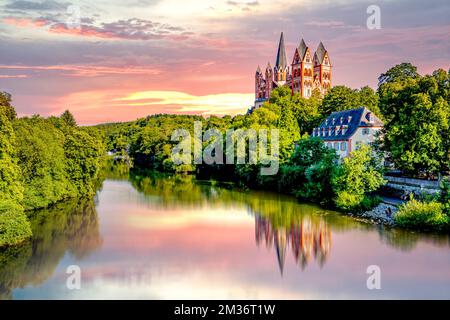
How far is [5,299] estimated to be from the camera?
47.3 feet

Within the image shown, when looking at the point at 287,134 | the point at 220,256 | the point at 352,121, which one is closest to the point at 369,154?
the point at 352,121

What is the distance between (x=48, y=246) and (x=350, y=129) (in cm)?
2628

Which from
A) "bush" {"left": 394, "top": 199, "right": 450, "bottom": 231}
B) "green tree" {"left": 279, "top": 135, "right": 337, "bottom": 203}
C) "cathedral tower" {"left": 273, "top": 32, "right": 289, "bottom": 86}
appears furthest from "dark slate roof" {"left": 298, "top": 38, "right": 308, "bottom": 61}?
"bush" {"left": 394, "top": 199, "right": 450, "bottom": 231}

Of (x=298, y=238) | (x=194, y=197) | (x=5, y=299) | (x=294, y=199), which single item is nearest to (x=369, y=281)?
(x=298, y=238)

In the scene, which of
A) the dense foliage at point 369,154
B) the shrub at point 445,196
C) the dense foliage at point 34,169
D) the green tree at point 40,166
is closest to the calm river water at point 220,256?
the dense foliage at point 34,169

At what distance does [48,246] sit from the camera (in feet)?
66.7

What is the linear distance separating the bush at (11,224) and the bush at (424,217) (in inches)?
666

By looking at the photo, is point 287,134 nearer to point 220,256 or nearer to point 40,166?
point 40,166

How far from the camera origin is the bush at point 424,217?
21.5m

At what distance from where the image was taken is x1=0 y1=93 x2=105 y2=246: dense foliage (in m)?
20.8

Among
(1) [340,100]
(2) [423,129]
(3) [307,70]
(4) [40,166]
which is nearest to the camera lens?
(2) [423,129]

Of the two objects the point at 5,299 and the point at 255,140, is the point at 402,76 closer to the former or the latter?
the point at 255,140

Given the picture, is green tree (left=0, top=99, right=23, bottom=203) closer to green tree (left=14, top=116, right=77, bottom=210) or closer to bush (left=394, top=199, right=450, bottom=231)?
green tree (left=14, top=116, right=77, bottom=210)

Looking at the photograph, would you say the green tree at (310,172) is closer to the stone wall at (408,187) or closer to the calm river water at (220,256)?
the calm river water at (220,256)
